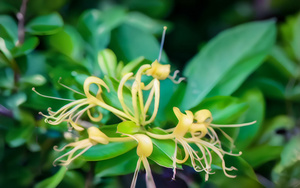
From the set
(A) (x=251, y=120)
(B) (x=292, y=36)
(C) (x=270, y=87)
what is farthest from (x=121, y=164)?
(B) (x=292, y=36)

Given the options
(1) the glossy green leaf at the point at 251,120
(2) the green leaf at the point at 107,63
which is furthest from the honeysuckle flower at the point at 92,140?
(1) the glossy green leaf at the point at 251,120

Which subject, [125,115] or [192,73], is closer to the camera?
[125,115]

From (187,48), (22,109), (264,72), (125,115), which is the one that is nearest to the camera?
(125,115)

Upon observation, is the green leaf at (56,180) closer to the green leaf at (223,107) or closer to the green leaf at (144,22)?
the green leaf at (223,107)

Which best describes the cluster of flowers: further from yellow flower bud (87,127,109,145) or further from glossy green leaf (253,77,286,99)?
glossy green leaf (253,77,286,99)

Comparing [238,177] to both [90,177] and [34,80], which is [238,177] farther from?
[34,80]

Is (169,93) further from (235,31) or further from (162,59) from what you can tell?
(235,31)

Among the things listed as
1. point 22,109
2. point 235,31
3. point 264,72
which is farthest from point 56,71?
point 264,72
